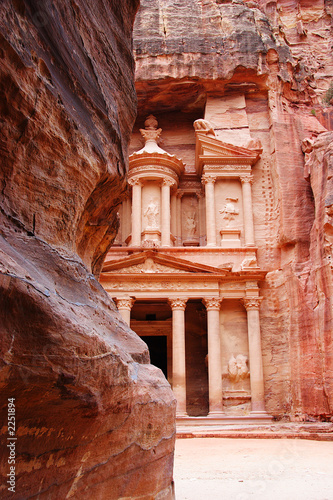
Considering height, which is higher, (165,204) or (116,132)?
(165,204)

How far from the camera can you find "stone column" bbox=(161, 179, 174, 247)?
21891 mm

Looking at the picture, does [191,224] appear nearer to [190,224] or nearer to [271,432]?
[190,224]

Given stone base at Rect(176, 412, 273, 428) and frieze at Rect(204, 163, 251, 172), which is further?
frieze at Rect(204, 163, 251, 172)

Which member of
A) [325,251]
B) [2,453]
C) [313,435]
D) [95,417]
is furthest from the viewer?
[325,251]

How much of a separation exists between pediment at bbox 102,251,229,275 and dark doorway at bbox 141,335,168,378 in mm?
4218

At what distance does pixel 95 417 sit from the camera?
113 inches

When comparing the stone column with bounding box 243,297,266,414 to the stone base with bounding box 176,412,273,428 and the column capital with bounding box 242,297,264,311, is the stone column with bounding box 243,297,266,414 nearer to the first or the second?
the column capital with bounding box 242,297,264,311

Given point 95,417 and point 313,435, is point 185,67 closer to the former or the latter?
point 313,435

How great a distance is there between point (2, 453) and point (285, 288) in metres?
18.0

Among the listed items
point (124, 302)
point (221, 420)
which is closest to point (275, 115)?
point (124, 302)

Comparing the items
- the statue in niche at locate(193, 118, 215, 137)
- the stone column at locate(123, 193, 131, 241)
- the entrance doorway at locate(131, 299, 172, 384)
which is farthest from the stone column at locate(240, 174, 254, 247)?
the stone column at locate(123, 193, 131, 241)

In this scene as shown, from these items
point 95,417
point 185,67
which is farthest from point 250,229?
point 95,417

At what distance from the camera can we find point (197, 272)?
19.2m

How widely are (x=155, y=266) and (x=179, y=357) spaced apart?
362 cm
